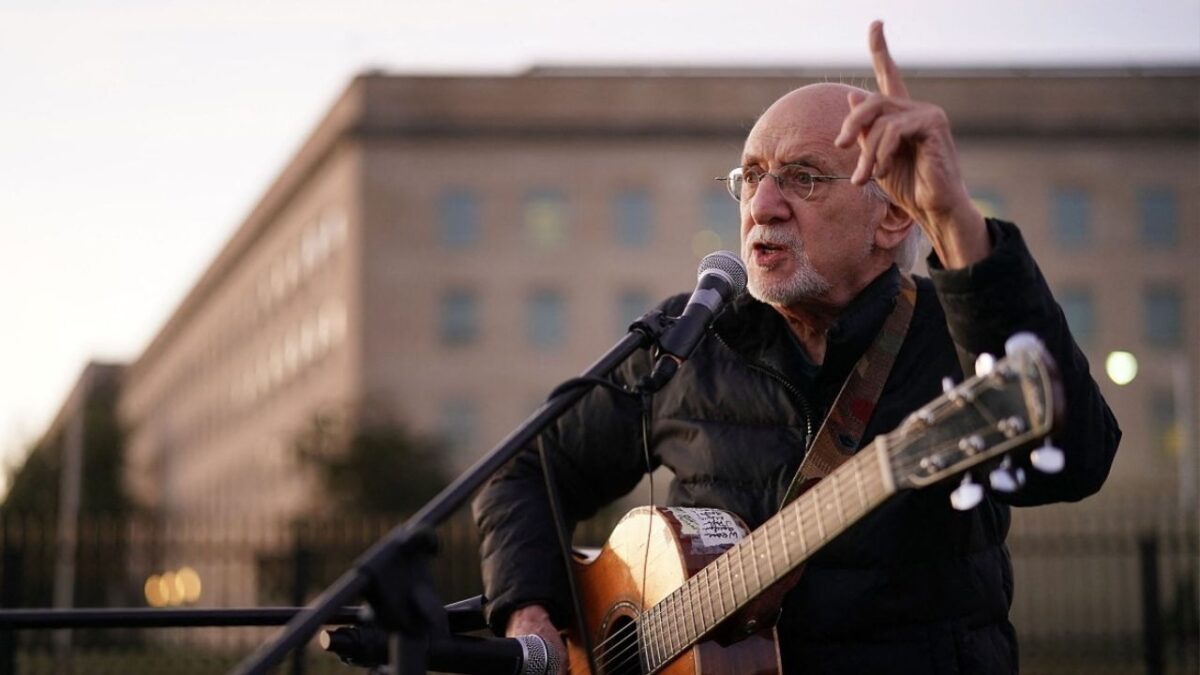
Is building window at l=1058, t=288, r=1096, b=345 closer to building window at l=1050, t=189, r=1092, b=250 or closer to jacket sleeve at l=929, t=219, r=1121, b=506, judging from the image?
building window at l=1050, t=189, r=1092, b=250

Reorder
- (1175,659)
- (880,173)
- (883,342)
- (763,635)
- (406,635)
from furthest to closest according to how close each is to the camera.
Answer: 1. (1175,659)
2. (883,342)
3. (763,635)
4. (880,173)
5. (406,635)

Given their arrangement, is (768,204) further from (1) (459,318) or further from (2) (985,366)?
(1) (459,318)

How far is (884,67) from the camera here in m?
3.49

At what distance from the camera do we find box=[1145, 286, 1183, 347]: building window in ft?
178

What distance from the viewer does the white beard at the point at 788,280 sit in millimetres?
4430

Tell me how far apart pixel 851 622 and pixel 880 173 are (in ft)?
4.04

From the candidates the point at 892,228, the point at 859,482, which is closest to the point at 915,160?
the point at 859,482

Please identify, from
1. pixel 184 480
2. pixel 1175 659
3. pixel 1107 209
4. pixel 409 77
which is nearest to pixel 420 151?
pixel 409 77

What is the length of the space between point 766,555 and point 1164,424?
2027 inches

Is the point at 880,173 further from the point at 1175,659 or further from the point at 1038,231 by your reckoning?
the point at 1038,231

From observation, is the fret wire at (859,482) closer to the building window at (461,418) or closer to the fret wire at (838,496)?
the fret wire at (838,496)

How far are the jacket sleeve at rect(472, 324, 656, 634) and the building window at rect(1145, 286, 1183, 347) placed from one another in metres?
52.3

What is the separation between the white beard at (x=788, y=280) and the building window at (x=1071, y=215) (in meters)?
52.5

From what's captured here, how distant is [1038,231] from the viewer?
54594 millimetres
